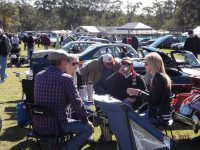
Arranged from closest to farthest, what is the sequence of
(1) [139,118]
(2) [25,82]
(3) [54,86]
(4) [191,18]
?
(1) [139,118] < (3) [54,86] < (2) [25,82] < (4) [191,18]

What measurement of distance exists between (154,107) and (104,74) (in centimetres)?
246

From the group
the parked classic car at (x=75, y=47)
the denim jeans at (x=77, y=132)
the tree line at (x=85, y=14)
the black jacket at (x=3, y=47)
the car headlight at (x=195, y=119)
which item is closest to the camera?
the denim jeans at (x=77, y=132)

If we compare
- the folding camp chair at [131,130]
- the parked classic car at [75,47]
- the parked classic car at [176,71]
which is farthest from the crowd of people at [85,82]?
the parked classic car at [75,47]

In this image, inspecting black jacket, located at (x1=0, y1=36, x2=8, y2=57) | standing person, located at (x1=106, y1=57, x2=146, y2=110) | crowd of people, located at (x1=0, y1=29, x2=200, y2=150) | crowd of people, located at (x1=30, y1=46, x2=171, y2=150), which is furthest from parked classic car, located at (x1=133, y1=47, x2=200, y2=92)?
black jacket, located at (x1=0, y1=36, x2=8, y2=57)

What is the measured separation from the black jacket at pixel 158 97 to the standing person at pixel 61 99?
1247mm

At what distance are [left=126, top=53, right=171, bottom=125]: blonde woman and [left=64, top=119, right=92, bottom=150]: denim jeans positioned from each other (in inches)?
44.7

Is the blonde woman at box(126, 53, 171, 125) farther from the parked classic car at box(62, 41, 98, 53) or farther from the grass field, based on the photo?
the parked classic car at box(62, 41, 98, 53)

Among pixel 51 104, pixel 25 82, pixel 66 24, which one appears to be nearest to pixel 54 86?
pixel 51 104

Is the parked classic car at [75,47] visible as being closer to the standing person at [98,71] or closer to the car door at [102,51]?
the car door at [102,51]

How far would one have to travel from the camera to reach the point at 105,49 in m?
15.9

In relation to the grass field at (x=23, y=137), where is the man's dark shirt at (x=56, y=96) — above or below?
above

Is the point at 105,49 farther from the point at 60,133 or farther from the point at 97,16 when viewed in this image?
the point at 97,16

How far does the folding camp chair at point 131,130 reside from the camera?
15.9 feet

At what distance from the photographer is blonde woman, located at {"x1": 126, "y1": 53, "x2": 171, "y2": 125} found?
6398 millimetres
